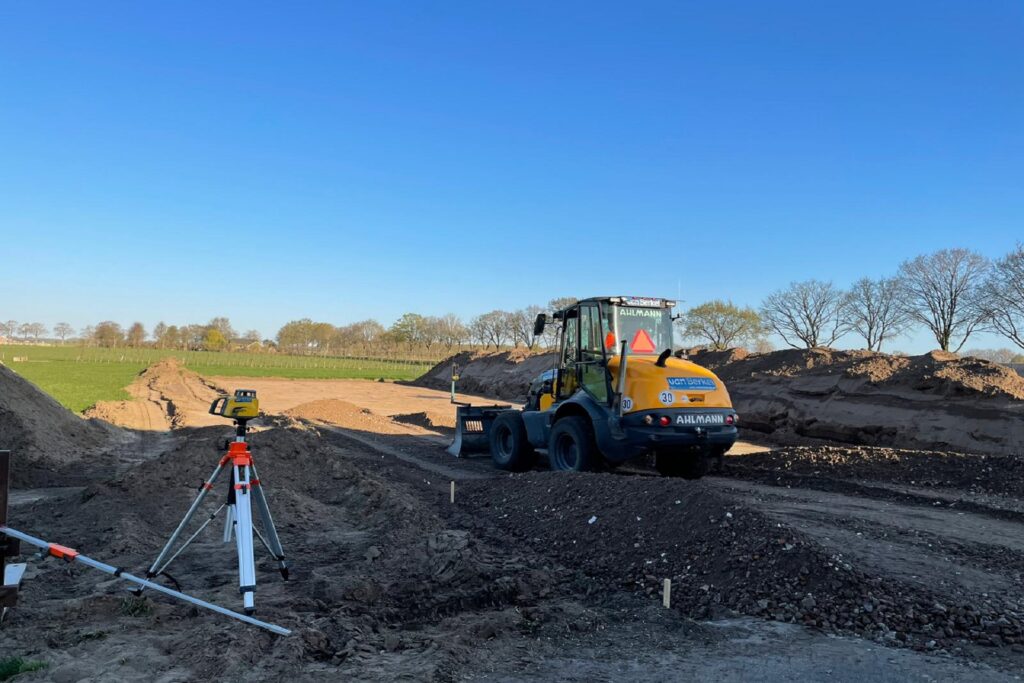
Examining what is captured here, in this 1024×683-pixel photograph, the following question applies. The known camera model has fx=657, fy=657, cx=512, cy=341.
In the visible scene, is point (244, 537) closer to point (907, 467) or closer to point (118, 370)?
point (907, 467)

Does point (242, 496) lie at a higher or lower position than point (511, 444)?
higher

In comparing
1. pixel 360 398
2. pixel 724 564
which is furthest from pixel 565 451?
pixel 360 398

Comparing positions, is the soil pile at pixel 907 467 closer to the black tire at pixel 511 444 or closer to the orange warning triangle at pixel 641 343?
the orange warning triangle at pixel 641 343

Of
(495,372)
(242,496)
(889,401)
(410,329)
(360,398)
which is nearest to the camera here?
(242,496)

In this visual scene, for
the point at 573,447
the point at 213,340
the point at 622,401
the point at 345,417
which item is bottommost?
the point at 345,417

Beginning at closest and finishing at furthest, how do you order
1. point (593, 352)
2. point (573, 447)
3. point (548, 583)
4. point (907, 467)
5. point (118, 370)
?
point (548, 583)
point (593, 352)
point (573, 447)
point (907, 467)
point (118, 370)

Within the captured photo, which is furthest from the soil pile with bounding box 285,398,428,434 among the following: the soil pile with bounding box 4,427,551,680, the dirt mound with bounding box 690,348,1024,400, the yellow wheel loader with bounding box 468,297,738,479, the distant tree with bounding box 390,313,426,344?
the distant tree with bounding box 390,313,426,344

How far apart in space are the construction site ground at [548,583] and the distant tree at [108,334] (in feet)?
352

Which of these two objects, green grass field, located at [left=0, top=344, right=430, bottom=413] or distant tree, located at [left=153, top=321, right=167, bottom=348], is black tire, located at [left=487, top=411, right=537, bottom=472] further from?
distant tree, located at [left=153, top=321, right=167, bottom=348]

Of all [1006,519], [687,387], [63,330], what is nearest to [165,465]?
[687,387]

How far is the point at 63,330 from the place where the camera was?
14050cm

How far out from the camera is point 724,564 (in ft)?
19.0

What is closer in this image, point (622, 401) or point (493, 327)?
point (622, 401)

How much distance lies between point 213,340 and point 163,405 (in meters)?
92.7
